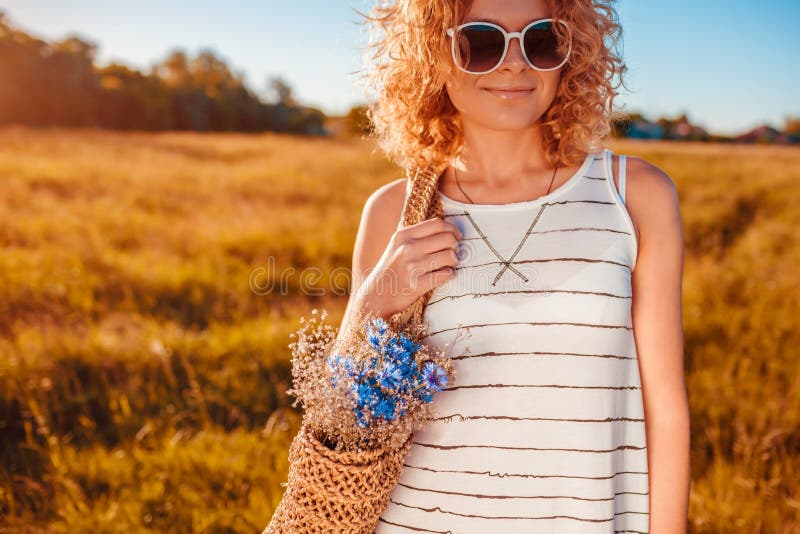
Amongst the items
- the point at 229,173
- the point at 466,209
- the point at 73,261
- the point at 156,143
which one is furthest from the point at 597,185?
the point at 156,143

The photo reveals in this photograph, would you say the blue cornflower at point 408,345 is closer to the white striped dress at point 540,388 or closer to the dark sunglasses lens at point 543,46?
the white striped dress at point 540,388

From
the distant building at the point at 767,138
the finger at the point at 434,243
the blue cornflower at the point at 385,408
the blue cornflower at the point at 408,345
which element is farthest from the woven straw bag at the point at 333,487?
the distant building at the point at 767,138

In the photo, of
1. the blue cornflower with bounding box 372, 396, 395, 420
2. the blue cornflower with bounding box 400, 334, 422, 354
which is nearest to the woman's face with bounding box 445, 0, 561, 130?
the blue cornflower with bounding box 400, 334, 422, 354

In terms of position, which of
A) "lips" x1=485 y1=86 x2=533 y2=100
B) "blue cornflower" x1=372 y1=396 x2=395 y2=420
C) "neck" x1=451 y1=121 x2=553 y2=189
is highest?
"lips" x1=485 y1=86 x2=533 y2=100

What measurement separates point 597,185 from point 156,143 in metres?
21.1

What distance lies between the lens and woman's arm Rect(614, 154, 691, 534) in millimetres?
1561

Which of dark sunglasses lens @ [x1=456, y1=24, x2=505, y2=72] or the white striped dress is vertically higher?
dark sunglasses lens @ [x1=456, y1=24, x2=505, y2=72]

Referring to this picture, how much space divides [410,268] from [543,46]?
0.74m

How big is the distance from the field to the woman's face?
2161mm

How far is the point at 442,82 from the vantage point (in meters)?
1.94

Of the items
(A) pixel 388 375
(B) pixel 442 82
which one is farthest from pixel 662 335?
(B) pixel 442 82

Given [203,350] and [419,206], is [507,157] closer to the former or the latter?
[419,206]

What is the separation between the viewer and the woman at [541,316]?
5.11 feet

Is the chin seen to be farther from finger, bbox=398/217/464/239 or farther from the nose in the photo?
finger, bbox=398/217/464/239
